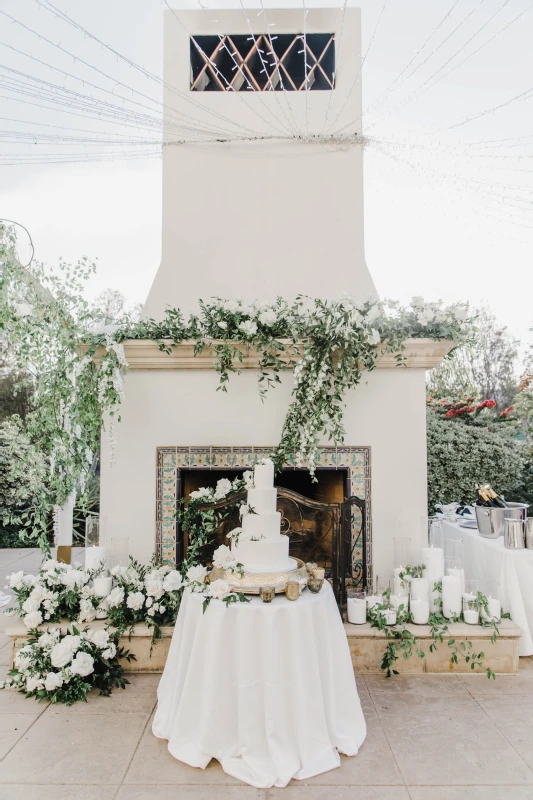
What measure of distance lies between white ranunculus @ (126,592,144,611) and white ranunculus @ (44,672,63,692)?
18.6 inches

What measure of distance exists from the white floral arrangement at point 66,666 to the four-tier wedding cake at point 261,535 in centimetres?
97

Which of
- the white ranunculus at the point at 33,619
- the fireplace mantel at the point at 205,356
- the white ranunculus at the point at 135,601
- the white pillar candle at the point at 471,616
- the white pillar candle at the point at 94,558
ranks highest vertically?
the fireplace mantel at the point at 205,356

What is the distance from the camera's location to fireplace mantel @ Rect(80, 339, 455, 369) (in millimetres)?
3414

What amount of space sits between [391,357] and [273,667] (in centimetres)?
206

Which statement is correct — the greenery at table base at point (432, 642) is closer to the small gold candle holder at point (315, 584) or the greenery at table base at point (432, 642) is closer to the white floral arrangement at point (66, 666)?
the small gold candle holder at point (315, 584)

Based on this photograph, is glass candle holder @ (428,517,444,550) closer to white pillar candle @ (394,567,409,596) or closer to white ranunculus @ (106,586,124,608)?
white pillar candle @ (394,567,409,596)

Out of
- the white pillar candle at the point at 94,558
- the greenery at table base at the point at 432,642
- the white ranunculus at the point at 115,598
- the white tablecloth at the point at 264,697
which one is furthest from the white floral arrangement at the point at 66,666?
the greenery at table base at the point at 432,642

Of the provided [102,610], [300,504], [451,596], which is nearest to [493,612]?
[451,596]

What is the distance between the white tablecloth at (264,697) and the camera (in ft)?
6.80

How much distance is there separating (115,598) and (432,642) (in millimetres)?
1767

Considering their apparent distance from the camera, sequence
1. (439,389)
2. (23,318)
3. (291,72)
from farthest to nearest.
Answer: (439,389), (291,72), (23,318)

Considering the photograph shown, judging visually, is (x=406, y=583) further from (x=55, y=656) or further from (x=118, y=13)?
(x=118, y=13)

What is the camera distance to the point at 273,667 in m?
2.11

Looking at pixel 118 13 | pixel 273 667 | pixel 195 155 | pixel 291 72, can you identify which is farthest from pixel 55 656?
pixel 291 72
